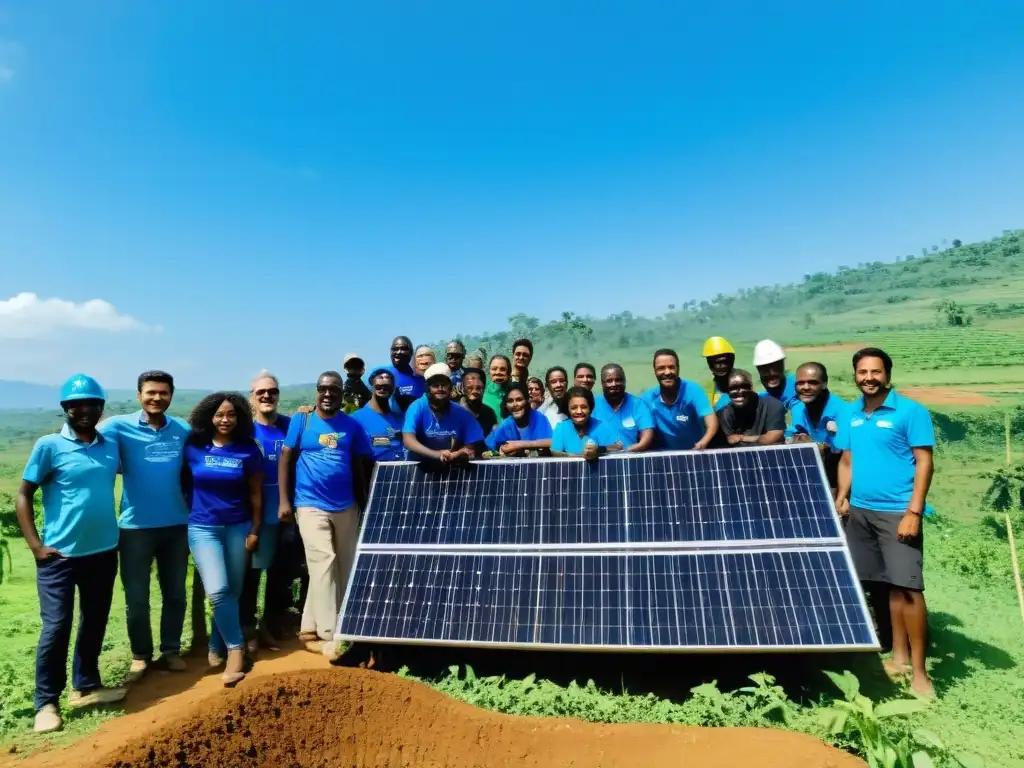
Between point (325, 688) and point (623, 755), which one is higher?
point (325, 688)

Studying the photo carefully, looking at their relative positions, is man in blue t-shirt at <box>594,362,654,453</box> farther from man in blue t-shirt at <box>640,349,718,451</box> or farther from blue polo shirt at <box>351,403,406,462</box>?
blue polo shirt at <box>351,403,406,462</box>

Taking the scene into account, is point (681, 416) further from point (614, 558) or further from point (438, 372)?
point (438, 372)

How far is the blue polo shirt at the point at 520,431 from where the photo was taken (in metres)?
7.07

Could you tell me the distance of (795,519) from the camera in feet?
17.0

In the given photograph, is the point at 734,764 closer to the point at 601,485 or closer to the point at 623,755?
the point at 623,755

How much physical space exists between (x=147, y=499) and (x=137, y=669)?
1.73 meters

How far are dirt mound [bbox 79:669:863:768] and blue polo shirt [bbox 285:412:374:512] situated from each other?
76.5 inches

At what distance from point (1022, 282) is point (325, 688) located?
89591 millimetres

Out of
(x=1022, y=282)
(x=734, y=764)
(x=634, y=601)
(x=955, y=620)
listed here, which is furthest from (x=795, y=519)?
(x=1022, y=282)

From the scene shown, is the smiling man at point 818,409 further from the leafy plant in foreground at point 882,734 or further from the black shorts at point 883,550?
the leafy plant in foreground at point 882,734

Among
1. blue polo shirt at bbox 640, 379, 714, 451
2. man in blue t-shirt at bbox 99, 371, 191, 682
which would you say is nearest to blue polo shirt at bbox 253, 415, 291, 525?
man in blue t-shirt at bbox 99, 371, 191, 682

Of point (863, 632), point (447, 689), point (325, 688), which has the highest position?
point (325, 688)

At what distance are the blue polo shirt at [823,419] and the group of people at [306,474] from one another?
2cm

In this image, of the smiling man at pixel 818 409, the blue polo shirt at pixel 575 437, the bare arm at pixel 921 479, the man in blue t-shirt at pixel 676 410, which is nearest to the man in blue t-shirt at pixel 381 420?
the blue polo shirt at pixel 575 437
